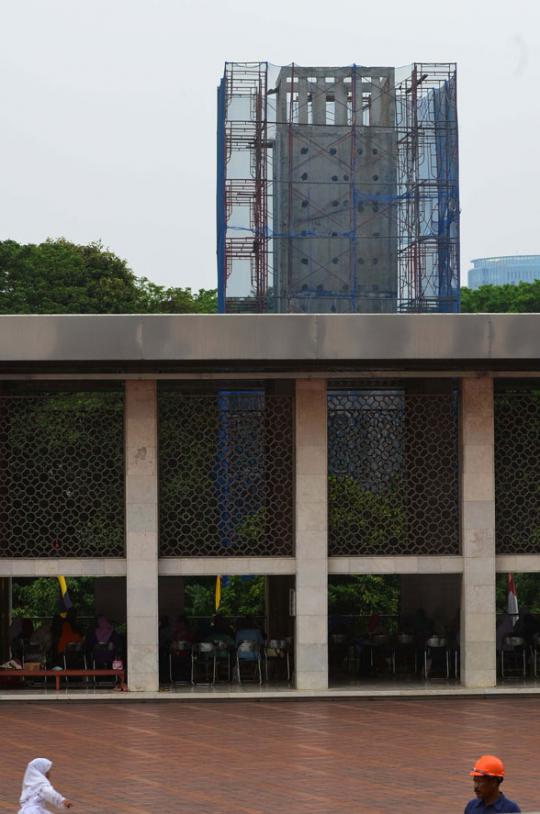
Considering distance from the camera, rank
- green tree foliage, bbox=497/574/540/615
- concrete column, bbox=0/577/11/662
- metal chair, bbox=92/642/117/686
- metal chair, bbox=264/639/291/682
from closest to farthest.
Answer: metal chair, bbox=92/642/117/686, metal chair, bbox=264/639/291/682, concrete column, bbox=0/577/11/662, green tree foliage, bbox=497/574/540/615

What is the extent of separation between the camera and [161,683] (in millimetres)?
23641

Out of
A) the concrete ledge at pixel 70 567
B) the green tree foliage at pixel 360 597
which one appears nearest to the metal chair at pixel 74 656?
the concrete ledge at pixel 70 567

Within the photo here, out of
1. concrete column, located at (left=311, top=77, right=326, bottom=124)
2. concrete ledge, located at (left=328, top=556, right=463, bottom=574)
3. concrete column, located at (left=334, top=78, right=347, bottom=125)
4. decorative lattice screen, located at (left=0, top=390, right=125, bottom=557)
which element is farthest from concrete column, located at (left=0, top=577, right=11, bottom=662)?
concrete column, located at (left=334, top=78, right=347, bottom=125)

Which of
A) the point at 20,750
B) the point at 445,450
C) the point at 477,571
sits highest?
the point at 445,450

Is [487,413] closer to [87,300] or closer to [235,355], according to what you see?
[235,355]

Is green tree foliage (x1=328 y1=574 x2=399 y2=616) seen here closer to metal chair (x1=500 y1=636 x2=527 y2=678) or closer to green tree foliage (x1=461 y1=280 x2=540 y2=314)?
metal chair (x1=500 y1=636 x2=527 y2=678)

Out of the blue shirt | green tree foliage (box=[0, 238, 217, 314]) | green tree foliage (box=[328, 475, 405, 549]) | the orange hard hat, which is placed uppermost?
green tree foliage (box=[0, 238, 217, 314])

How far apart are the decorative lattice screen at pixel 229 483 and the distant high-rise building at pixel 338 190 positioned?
103 ft

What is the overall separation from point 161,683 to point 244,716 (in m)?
3.37

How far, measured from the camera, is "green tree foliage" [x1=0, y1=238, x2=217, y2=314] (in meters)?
59.5

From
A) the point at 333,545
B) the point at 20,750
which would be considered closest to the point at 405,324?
the point at 333,545

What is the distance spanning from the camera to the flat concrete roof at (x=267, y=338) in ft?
71.3

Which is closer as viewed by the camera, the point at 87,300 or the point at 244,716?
the point at 244,716

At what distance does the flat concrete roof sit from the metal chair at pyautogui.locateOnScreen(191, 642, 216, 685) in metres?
4.46
